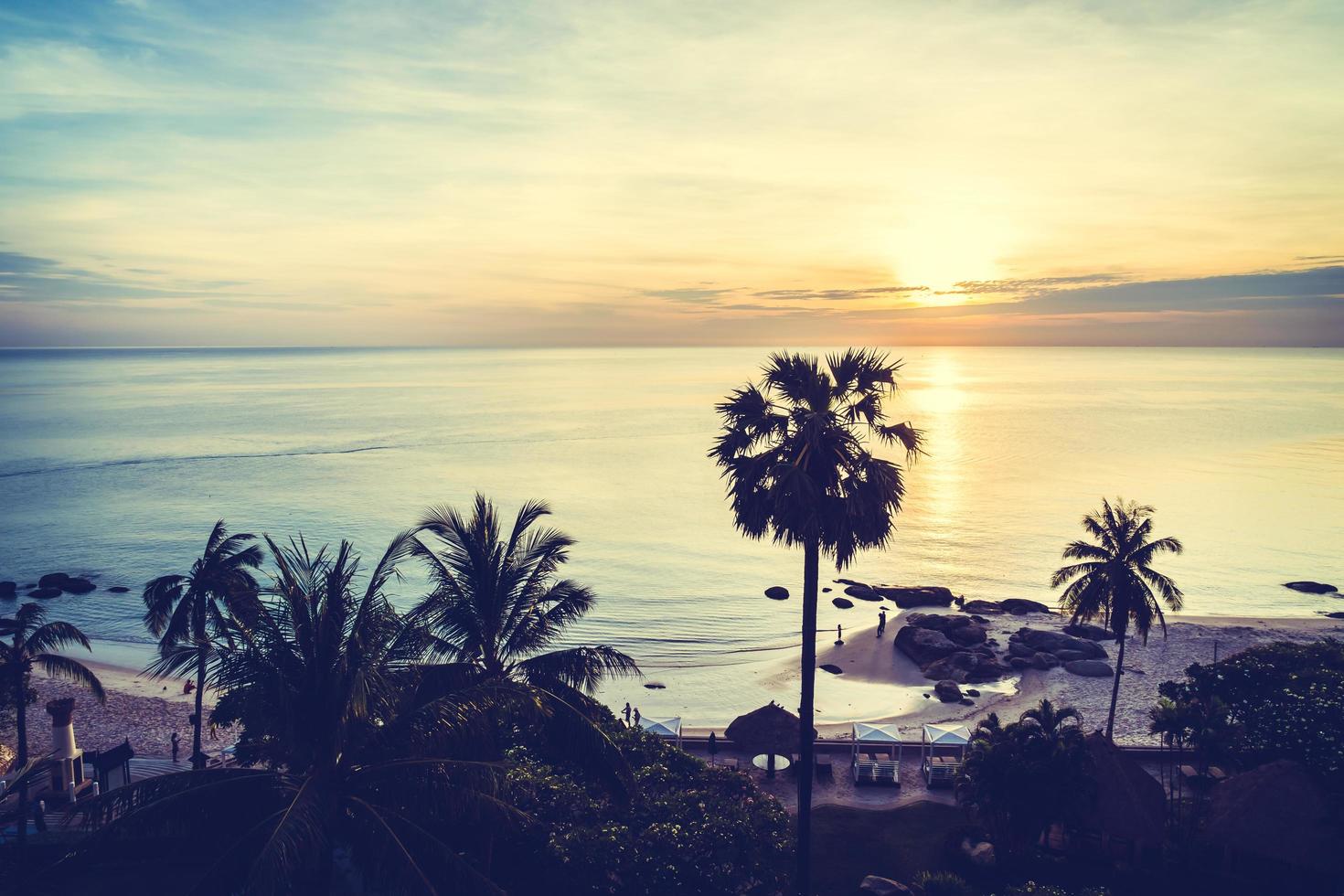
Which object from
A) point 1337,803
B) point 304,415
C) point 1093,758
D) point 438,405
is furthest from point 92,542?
point 438,405

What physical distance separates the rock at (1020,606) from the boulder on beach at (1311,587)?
63.2 ft

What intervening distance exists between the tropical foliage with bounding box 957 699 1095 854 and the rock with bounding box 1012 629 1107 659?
23412 millimetres

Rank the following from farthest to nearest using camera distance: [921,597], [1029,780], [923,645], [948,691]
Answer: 1. [921,597]
2. [923,645]
3. [948,691]
4. [1029,780]

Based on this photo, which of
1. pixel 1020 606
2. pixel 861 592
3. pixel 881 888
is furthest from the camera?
pixel 861 592

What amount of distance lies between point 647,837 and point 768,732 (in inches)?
444

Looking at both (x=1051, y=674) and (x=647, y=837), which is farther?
(x=1051, y=674)

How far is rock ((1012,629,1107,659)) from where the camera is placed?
3903 centimetres

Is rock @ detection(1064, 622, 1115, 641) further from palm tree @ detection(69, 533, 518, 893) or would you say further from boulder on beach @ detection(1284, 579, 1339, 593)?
palm tree @ detection(69, 533, 518, 893)

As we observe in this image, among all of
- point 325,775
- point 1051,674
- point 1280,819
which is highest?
point 325,775

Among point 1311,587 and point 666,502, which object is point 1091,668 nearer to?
point 1311,587

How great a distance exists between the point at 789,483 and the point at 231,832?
10.2 meters

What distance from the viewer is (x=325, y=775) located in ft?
35.3

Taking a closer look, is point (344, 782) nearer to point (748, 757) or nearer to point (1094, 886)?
point (1094, 886)

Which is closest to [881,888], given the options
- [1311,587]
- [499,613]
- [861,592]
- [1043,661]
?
[499,613]
